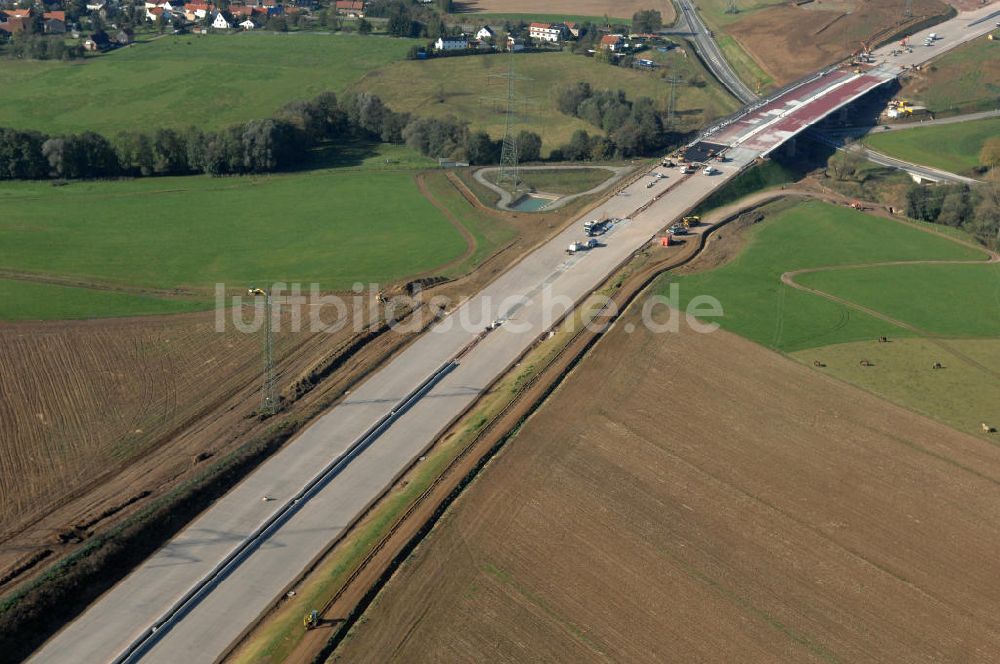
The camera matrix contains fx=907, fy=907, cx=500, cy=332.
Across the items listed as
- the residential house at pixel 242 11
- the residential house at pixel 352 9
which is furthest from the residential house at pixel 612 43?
the residential house at pixel 242 11

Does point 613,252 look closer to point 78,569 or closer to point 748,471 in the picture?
point 748,471

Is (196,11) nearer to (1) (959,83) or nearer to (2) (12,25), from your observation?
(2) (12,25)

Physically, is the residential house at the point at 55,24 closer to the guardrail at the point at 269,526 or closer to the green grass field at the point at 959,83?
the green grass field at the point at 959,83

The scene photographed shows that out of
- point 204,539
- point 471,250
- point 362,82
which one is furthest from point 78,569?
point 362,82

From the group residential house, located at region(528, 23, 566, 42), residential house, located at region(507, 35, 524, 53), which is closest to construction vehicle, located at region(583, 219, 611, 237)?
residential house, located at region(507, 35, 524, 53)

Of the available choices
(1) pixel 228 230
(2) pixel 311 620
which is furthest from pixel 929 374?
(1) pixel 228 230

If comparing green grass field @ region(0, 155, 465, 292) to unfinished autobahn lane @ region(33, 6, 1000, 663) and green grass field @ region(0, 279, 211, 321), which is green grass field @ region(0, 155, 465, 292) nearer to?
green grass field @ region(0, 279, 211, 321)

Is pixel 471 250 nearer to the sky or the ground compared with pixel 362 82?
nearer to the ground
